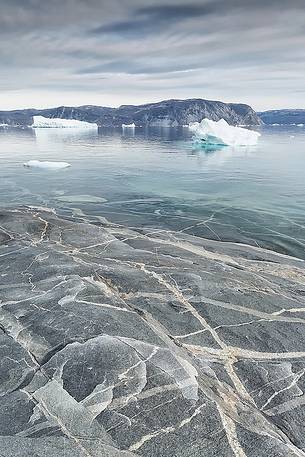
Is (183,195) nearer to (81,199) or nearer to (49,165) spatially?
(81,199)

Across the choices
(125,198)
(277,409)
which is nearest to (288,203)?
(125,198)

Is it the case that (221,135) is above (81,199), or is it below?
above

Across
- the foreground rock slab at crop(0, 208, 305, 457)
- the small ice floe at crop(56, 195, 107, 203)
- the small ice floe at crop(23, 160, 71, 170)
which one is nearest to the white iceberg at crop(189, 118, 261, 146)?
the small ice floe at crop(23, 160, 71, 170)

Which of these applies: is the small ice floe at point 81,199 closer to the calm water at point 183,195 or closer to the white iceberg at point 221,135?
the calm water at point 183,195

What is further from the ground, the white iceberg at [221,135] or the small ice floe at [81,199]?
the white iceberg at [221,135]

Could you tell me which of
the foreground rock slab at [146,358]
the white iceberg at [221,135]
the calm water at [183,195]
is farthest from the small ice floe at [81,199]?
the white iceberg at [221,135]

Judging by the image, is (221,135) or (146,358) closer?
(146,358)

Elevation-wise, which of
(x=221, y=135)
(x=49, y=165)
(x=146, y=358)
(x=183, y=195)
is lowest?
(x=183, y=195)

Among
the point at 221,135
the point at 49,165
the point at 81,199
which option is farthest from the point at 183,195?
the point at 221,135
